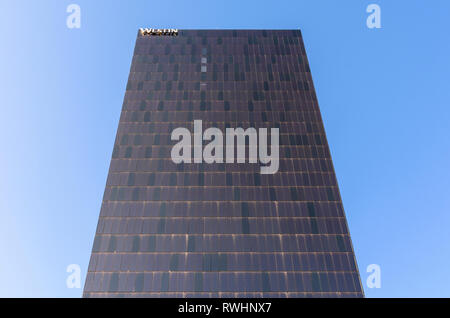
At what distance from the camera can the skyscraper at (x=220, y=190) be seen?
46.9m

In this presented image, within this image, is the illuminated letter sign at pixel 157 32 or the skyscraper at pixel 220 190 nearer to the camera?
the skyscraper at pixel 220 190

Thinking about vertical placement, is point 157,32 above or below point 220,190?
above

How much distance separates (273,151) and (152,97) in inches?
1056

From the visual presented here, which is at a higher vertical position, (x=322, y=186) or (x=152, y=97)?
(x=152, y=97)

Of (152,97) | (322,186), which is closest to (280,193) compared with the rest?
(322,186)

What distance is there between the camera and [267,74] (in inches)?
2798

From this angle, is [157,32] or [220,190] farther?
[157,32]

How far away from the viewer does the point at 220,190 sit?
55.3 meters

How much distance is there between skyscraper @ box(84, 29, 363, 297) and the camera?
46.9 metres

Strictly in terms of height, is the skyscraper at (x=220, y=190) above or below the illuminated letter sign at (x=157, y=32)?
below
